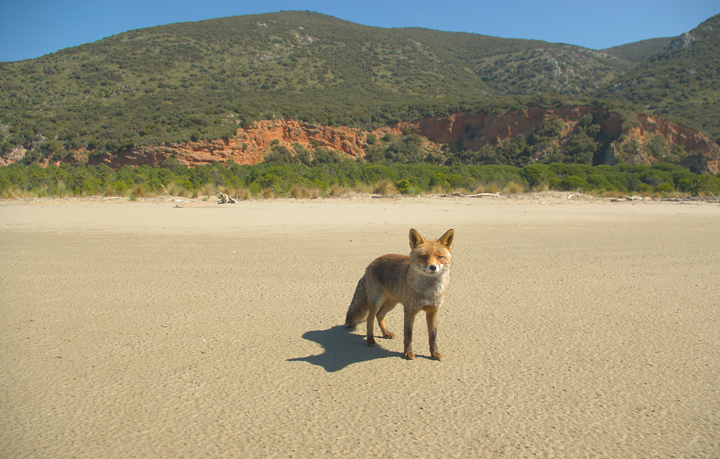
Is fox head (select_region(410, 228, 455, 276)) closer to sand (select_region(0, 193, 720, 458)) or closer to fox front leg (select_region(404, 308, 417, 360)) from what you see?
fox front leg (select_region(404, 308, 417, 360))

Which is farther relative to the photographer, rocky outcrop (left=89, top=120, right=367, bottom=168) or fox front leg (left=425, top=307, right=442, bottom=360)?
rocky outcrop (left=89, top=120, right=367, bottom=168)

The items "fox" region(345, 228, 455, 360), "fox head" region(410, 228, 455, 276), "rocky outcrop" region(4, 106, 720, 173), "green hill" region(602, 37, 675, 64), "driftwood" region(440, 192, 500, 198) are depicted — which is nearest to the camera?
"fox head" region(410, 228, 455, 276)

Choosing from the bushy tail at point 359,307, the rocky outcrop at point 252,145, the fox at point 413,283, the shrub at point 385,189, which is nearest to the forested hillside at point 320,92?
the rocky outcrop at point 252,145

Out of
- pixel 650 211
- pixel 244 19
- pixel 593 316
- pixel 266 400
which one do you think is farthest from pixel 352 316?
pixel 244 19

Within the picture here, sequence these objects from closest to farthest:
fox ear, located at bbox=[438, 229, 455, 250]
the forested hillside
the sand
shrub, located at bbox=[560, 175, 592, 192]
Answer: the sand, fox ear, located at bbox=[438, 229, 455, 250], shrub, located at bbox=[560, 175, 592, 192], the forested hillside

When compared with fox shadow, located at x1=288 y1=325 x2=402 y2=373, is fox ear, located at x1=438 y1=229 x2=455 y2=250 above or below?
above

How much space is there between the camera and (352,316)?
3.78 m

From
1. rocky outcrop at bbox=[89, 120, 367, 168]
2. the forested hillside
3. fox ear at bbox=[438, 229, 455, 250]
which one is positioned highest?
the forested hillside

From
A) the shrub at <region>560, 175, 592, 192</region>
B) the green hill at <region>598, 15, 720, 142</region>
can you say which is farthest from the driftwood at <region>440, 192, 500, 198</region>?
the green hill at <region>598, 15, 720, 142</region>

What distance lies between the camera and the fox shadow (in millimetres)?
3123

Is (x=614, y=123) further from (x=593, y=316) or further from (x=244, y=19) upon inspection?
(x=244, y=19)

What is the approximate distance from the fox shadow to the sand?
0.06 ft

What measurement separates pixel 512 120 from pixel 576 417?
60.5m

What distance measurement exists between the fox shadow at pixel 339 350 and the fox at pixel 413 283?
0.13m
